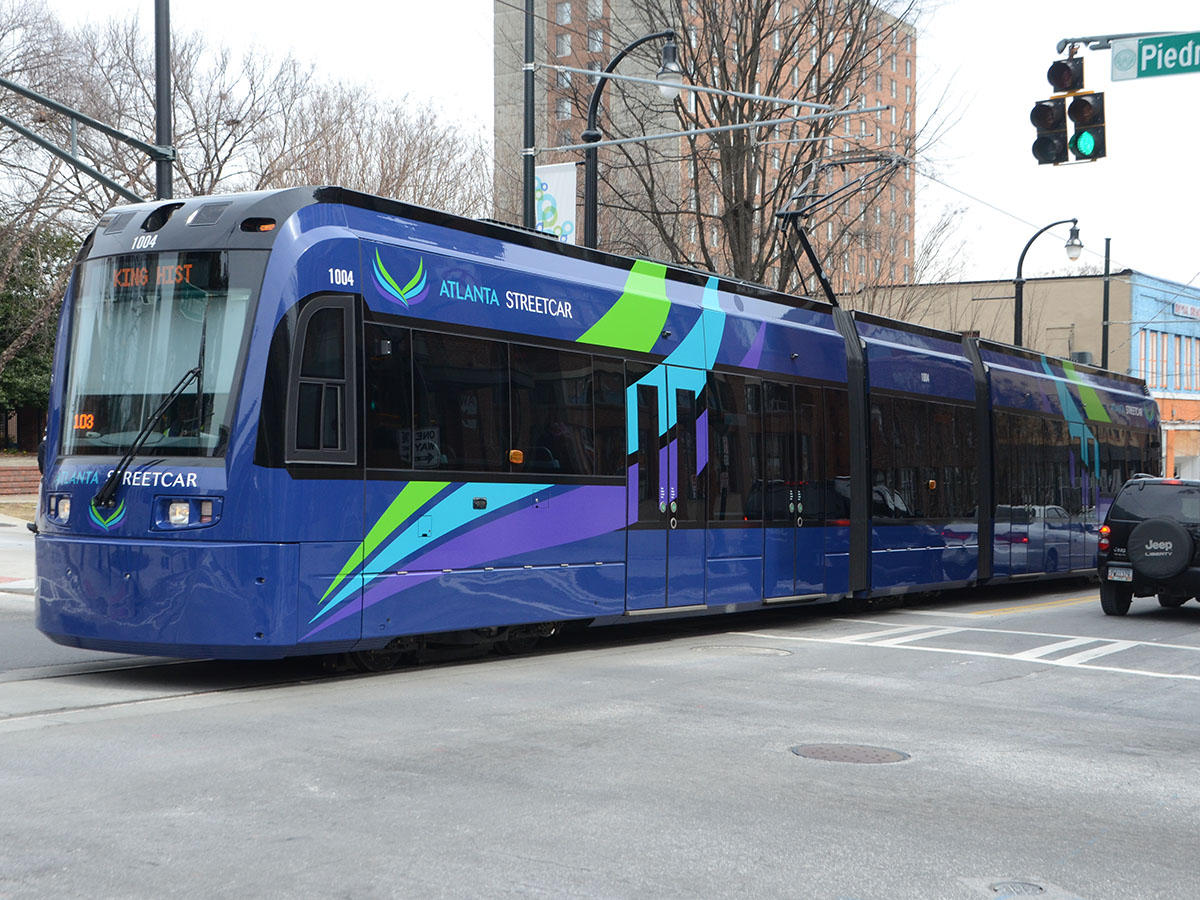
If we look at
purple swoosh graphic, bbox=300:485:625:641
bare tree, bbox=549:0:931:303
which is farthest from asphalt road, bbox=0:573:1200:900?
bare tree, bbox=549:0:931:303

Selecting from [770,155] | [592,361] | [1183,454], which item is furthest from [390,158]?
[1183,454]

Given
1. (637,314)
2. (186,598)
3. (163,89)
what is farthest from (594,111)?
(186,598)

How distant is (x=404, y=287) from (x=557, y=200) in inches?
334

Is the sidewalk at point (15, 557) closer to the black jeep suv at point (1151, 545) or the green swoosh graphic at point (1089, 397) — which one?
the black jeep suv at point (1151, 545)

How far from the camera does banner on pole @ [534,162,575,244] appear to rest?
61.2 feet

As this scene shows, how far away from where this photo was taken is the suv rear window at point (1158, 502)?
18.1 metres

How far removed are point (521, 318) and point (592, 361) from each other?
3.25 ft

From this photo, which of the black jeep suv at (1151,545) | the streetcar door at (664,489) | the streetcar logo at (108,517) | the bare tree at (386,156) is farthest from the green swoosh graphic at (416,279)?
the bare tree at (386,156)

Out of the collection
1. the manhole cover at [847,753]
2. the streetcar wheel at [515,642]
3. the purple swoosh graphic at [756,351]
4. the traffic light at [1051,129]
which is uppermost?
the traffic light at [1051,129]

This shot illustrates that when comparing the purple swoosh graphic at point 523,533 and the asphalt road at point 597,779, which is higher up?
the purple swoosh graphic at point 523,533

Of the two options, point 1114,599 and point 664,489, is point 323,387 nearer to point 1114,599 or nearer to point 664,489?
point 664,489

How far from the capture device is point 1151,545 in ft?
57.5

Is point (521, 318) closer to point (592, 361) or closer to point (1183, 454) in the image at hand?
point (592, 361)

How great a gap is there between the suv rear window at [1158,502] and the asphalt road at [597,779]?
6442 mm
